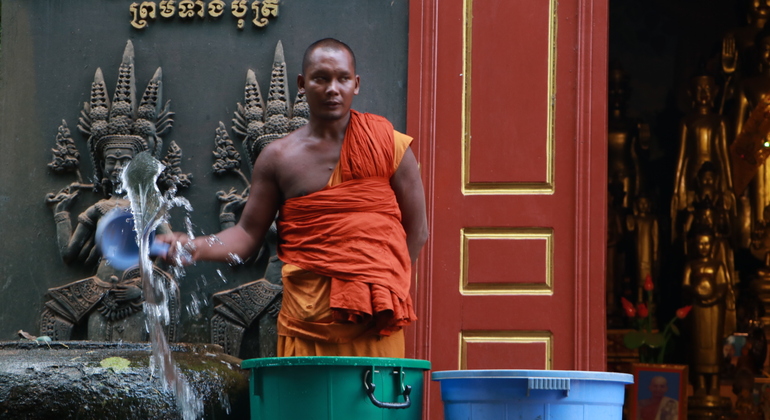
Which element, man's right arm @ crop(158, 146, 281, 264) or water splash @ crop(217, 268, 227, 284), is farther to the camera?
water splash @ crop(217, 268, 227, 284)

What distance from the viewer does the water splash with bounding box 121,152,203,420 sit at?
3.39 metres

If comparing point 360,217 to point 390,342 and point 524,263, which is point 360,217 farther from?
point 524,263

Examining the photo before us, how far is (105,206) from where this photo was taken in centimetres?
496

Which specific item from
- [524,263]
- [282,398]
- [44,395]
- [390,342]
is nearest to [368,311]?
[390,342]

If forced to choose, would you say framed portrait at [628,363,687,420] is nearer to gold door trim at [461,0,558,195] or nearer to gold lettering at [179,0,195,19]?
gold door trim at [461,0,558,195]

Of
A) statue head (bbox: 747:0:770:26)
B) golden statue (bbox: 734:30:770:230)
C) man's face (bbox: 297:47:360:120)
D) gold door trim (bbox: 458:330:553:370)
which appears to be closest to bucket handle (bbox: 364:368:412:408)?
man's face (bbox: 297:47:360:120)

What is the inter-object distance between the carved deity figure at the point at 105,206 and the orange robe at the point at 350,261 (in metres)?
1.38

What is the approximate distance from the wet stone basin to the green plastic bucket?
0.54 m

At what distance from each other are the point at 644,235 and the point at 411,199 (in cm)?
372

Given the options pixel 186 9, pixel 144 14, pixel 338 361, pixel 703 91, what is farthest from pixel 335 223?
pixel 703 91

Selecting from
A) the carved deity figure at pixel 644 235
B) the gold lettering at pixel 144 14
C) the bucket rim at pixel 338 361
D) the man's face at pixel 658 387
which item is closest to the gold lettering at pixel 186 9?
the gold lettering at pixel 144 14

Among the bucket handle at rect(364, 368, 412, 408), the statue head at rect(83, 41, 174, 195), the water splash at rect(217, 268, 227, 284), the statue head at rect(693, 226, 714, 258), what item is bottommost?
the bucket handle at rect(364, 368, 412, 408)

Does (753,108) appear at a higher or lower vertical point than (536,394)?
higher

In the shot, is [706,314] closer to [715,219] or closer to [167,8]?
[715,219]
